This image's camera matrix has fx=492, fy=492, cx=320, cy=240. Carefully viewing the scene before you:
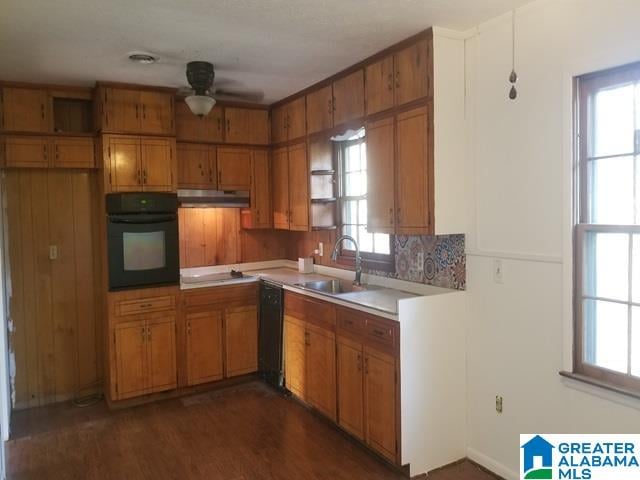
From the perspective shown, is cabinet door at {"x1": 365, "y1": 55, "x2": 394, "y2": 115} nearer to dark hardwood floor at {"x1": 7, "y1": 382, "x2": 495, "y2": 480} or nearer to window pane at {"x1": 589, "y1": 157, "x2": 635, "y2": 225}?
window pane at {"x1": 589, "y1": 157, "x2": 635, "y2": 225}

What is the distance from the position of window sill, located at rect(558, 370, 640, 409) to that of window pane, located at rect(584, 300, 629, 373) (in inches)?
3.3

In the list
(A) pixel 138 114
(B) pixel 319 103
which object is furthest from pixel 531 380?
(A) pixel 138 114

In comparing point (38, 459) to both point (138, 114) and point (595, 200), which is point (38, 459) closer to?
point (138, 114)

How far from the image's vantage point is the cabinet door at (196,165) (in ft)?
14.4

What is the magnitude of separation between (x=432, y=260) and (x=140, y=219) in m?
2.33

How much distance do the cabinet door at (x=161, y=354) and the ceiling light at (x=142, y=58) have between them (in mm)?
2024

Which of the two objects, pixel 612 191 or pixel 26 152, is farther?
pixel 26 152

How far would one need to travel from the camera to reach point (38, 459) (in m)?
3.16

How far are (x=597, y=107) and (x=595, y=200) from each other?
0.44 m

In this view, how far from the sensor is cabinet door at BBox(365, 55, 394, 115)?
10.4 ft

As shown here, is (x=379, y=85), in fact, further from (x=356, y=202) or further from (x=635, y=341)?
(x=635, y=341)

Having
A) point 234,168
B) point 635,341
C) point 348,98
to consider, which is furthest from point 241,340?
point 635,341

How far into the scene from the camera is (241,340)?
14.5ft

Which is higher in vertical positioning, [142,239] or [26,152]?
[26,152]
